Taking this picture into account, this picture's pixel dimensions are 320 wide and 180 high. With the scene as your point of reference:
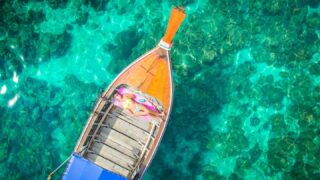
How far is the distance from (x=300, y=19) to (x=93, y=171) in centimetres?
1345

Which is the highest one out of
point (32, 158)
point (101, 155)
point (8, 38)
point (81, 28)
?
point (81, 28)

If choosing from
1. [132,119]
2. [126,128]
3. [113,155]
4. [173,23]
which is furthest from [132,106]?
[173,23]

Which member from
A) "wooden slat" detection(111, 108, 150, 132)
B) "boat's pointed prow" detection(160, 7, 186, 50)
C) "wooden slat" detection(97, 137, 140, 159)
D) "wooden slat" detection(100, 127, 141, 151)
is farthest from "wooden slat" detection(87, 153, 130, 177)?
"boat's pointed prow" detection(160, 7, 186, 50)

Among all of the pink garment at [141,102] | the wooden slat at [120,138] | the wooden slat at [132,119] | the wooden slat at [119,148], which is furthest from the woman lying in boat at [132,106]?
the wooden slat at [119,148]

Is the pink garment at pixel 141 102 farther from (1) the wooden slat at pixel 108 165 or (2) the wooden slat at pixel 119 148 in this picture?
(1) the wooden slat at pixel 108 165

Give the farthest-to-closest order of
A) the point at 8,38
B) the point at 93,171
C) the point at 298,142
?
1. the point at 8,38
2. the point at 298,142
3. the point at 93,171

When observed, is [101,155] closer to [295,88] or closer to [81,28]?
[81,28]

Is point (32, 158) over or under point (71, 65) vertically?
under

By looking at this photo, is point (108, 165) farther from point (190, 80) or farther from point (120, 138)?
point (190, 80)

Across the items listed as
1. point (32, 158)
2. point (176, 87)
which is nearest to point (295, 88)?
point (176, 87)

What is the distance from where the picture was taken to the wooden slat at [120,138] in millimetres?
14930

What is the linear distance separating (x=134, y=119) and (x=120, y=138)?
3.55 ft

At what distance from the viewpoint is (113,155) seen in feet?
48.8

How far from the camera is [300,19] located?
17.8 metres
